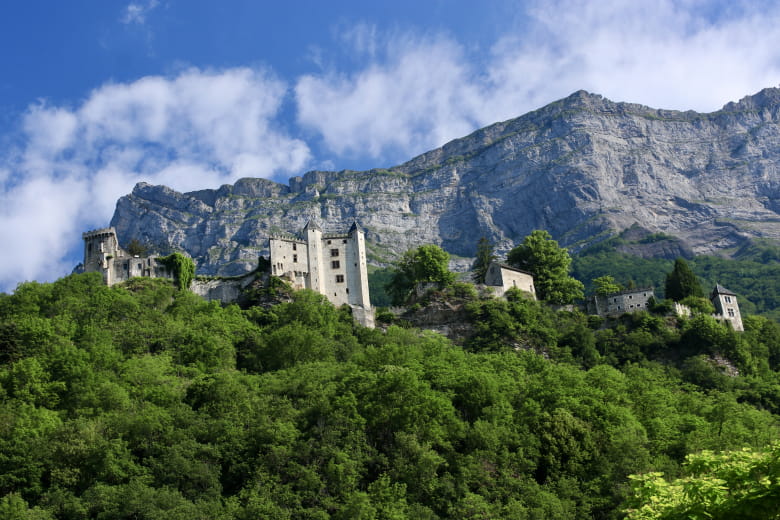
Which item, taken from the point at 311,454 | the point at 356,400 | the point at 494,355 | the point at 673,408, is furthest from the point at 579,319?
the point at 311,454

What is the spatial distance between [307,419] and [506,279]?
36282mm

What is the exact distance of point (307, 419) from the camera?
152 ft

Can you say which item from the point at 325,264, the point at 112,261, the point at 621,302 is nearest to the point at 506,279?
the point at 621,302

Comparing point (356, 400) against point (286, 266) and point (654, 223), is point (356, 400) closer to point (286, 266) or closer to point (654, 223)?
point (286, 266)

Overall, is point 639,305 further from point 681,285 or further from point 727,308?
point 727,308

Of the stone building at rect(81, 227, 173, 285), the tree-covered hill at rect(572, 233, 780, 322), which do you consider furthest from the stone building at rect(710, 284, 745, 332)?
the stone building at rect(81, 227, 173, 285)

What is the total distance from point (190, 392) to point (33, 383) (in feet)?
33.0

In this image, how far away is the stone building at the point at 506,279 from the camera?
76750 mm

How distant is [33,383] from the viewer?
1959 inches

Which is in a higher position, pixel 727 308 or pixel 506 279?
pixel 506 279

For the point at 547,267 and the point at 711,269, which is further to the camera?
the point at 711,269

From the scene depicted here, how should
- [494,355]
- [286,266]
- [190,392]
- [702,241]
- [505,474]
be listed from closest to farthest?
[505,474] → [190,392] → [494,355] → [286,266] → [702,241]

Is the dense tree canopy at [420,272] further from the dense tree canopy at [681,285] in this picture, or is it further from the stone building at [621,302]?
the dense tree canopy at [681,285]

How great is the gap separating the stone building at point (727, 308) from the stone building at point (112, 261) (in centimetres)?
5484
